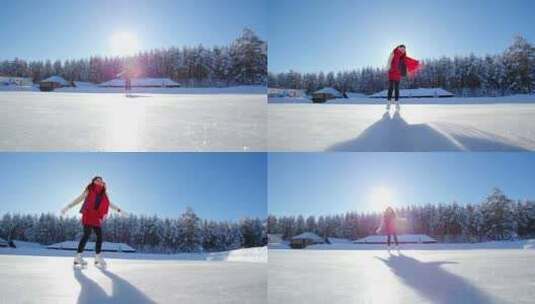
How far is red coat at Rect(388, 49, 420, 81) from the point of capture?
24.5 ft

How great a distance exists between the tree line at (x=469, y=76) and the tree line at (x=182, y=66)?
422 cm

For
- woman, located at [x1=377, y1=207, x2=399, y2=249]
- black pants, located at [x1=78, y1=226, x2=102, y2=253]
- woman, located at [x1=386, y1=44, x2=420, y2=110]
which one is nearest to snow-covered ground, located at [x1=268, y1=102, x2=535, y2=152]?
woman, located at [x1=386, y1=44, x2=420, y2=110]

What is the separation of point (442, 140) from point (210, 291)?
306 cm

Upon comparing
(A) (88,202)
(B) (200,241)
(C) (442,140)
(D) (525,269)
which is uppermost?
(C) (442,140)

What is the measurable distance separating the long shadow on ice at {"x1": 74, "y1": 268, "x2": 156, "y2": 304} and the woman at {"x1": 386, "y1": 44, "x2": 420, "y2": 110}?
5507mm

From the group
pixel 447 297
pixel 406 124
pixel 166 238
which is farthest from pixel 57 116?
pixel 166 238

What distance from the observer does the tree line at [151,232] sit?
1157 cm

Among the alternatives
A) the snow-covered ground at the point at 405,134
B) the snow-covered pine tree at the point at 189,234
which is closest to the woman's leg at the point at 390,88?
the snow-covered ground at the point at 405,134

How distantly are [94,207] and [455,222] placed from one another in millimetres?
19087

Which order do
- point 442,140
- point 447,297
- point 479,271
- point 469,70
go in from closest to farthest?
point 447,297 → point 479,271 → point 442,140 → point 469,70

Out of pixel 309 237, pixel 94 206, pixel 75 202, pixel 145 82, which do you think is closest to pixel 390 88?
pixel 94 206

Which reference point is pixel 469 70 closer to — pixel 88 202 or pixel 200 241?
pixel 200 241

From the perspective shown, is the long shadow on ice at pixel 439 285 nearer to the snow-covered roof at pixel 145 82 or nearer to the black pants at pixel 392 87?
the black pants at pixel 392 87

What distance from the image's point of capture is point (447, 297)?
3.04 metres
